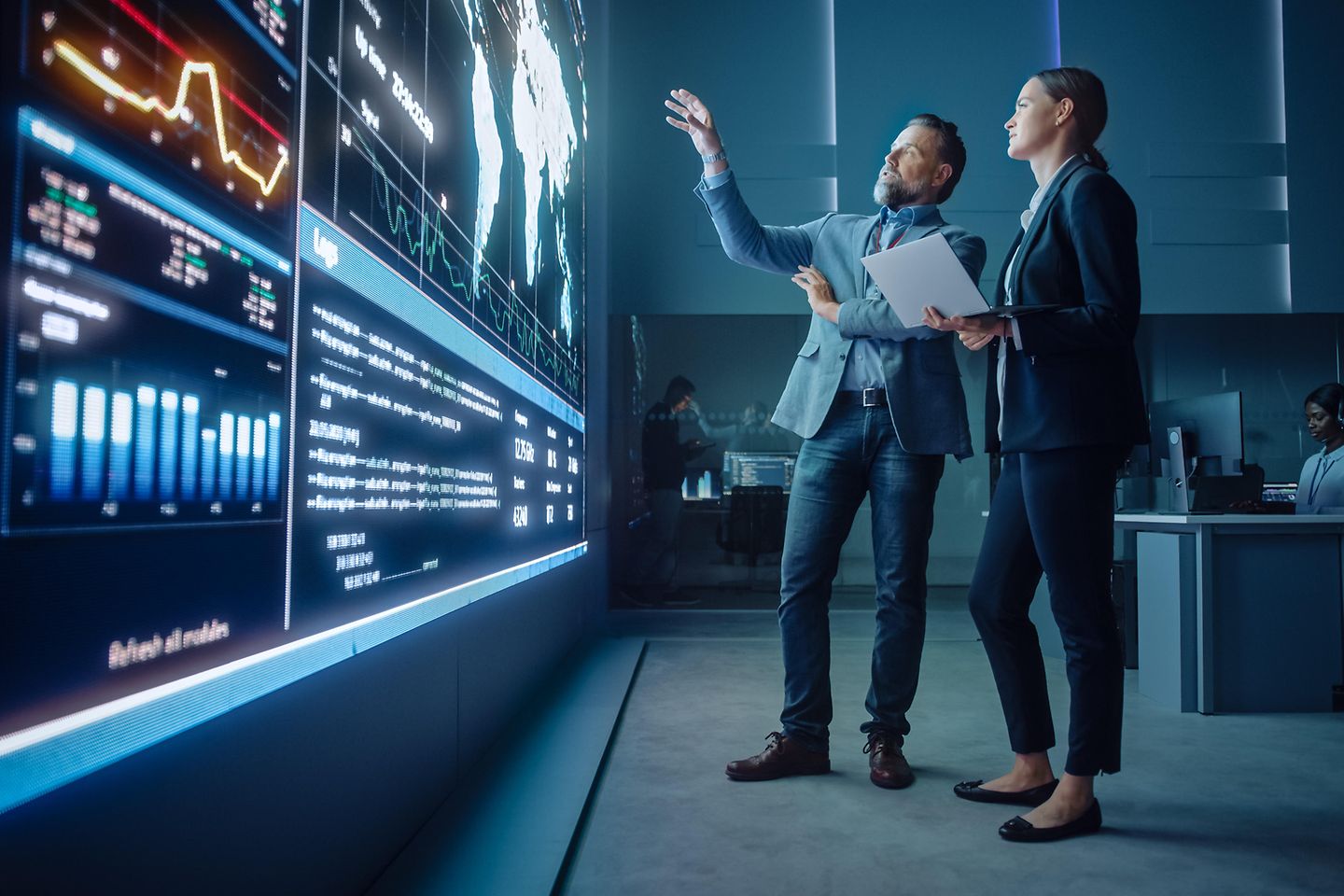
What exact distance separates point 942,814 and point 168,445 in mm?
1554

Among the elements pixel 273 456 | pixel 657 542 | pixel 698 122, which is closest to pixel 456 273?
pixel 698 122

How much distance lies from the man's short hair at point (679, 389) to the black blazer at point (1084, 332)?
12.2ft

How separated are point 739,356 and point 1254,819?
4.14m

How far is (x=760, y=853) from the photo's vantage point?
1.56 meters

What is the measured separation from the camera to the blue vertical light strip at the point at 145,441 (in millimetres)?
726

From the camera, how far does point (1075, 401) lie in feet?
5.31

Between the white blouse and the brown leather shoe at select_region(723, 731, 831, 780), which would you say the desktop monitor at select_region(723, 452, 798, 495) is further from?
the brown leather shoe at select_region(723, 731, 831, 780)

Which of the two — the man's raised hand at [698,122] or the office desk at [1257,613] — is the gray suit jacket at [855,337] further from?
the office desk at [1257,613]

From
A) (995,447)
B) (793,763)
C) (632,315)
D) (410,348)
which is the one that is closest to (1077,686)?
(995,447)

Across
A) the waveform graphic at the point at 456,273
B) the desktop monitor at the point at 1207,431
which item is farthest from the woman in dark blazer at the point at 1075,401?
the desktop monitor at the point at 1207,431

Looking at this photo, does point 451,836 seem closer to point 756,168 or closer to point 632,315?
point 632,315

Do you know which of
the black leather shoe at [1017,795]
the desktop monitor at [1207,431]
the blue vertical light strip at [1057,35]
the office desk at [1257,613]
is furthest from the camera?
the blue vertical light strip at [1057,35]

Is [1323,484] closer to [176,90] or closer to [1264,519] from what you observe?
[1264,519]

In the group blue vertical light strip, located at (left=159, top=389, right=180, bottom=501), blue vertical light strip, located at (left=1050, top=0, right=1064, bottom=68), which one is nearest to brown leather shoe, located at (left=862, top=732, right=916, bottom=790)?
blue vertical light strip, located at (left=159, top=389, right=180, bottom=501)
